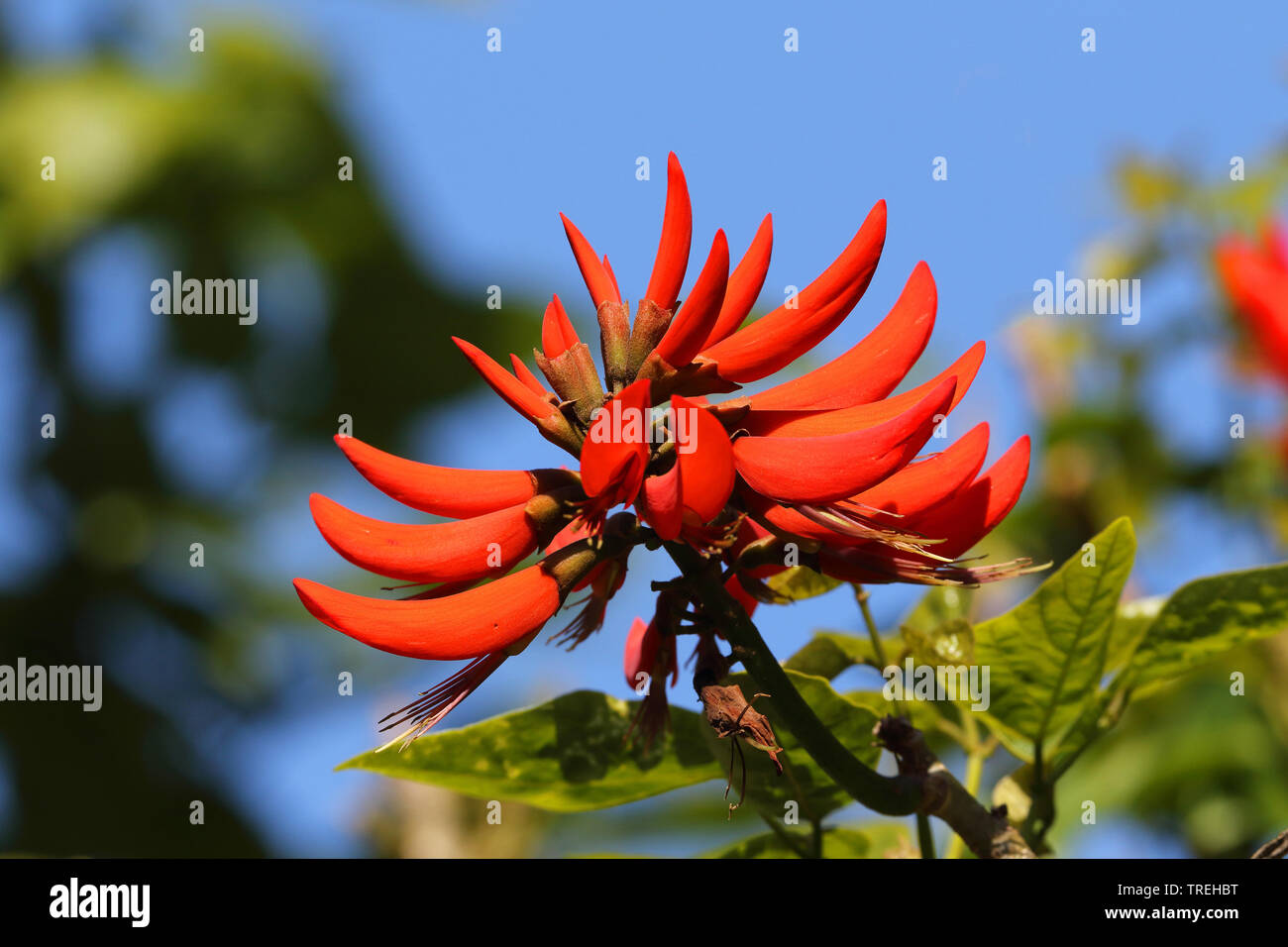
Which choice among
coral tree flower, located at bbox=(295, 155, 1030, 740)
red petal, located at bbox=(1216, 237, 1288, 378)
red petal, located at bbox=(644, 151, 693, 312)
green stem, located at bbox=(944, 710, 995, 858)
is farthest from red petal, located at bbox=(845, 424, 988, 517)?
red petal, located at bbox=(1216, 237, 1288, 378)

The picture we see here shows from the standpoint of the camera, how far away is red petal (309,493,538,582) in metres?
0.99

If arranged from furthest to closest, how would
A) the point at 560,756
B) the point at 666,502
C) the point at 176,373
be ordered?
the point at 176,373 → the point at 560,756 → the point at 666,502

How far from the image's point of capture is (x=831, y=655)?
1.38m

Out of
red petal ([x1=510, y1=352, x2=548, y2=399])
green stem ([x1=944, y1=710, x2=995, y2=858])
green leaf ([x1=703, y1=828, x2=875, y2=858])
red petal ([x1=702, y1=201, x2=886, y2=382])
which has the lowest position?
green leaf ([x1=703, y1=828, x2=875, y2=858])

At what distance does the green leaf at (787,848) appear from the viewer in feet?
4.63

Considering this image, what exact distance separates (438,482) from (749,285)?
12.3 inches

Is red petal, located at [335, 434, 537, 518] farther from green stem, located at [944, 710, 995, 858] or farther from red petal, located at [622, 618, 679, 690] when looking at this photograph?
green stem, located at [944, 710, 995, 858]

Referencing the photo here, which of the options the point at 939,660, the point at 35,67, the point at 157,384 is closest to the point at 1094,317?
the point at 939,660

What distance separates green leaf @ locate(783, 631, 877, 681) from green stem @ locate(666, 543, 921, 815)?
0.38 meters

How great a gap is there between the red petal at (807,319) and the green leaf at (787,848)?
0.60 meters

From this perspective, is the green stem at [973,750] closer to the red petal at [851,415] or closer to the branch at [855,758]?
the branch at [855,758]

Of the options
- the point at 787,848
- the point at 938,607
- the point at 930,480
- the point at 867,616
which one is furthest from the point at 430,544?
the point at 938,607

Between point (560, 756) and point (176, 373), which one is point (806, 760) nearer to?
point (560, 756)
